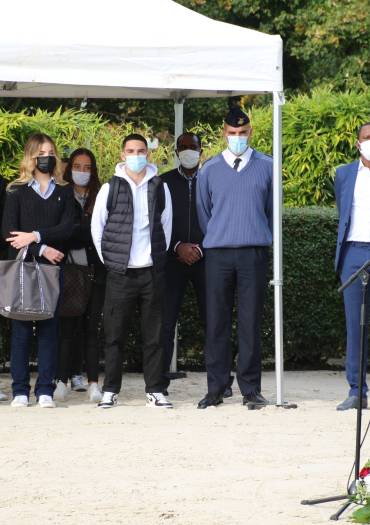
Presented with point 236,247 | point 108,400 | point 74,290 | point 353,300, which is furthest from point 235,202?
point 108,400

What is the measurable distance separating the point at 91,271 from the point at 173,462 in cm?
272

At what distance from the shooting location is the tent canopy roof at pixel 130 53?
873 cm

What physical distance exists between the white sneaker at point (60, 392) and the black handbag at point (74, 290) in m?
0.56

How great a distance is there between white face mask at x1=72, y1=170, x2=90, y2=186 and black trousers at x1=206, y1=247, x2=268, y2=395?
3.63 ft

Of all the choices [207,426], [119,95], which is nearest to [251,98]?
[119,95]

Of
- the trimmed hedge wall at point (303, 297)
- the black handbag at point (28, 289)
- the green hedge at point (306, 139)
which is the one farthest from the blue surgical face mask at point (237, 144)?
the green hedge at point (306, 139)

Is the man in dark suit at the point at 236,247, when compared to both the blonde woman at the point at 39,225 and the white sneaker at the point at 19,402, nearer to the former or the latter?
the blonde woman at the point at 39,225

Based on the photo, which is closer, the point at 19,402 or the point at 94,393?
the point at 19,402

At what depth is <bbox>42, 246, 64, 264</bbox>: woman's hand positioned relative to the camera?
9273 mm

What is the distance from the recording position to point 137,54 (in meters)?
8.88

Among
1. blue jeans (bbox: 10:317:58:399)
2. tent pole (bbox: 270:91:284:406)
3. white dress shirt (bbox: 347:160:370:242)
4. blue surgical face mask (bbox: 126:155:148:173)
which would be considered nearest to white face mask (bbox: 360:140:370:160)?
white dress shirt (bbox: 347:160:370:242)

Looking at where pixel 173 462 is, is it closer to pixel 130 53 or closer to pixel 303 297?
pixel 130 53

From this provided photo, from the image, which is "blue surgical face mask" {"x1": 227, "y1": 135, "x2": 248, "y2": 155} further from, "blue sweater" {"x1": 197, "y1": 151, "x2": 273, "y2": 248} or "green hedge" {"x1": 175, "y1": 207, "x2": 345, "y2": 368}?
"green hedge" {"x1": 175, "y1": 207, "x2": 345, "y2": 368}

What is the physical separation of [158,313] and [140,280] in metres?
0.30
